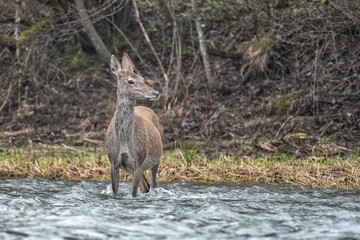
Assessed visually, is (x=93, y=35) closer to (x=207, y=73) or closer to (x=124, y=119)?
(x=207, y=73)

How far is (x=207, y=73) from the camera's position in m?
15.0

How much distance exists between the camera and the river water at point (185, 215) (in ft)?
17.0

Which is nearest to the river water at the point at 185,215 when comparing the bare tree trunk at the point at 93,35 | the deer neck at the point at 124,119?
the deer neck at the point at 124,119

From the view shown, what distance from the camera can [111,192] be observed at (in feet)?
27.5

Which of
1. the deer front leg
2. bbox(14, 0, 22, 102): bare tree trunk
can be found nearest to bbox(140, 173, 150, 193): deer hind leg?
the deer front leg

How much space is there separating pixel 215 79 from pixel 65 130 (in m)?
4.12

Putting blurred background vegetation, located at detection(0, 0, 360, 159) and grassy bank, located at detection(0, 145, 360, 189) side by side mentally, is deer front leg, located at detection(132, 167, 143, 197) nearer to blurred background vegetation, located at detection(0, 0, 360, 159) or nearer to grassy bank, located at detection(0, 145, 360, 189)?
grassy bank, located at detection(0, 145, 360, 189)

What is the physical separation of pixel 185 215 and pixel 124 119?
2.48m

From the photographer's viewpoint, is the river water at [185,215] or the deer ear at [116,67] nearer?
the river water at [185,215]

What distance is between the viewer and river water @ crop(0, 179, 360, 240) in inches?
205

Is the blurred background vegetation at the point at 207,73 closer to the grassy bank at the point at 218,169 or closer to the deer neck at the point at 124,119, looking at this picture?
the grassy bank at the point at 218,169

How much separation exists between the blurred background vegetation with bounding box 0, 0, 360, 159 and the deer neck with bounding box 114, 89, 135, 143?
10.1 feet

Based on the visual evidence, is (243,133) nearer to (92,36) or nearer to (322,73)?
(322,73)

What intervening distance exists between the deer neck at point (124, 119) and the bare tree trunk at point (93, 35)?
21.3ft
